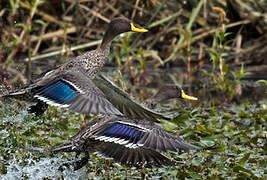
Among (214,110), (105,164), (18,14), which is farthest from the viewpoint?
(18,14)

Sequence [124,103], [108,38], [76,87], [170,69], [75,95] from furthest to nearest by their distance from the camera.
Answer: [170,69] → [108,38] → [124,103] → [76,87] → [75,95]

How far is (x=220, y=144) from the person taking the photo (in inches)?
189

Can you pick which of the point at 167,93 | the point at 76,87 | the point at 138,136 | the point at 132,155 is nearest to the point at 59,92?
the point at 76,87

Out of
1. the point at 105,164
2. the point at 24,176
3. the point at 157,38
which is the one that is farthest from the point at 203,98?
the point at 24,176

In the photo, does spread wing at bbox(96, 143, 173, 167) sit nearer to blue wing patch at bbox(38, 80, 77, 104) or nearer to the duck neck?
blue wing patch at bbox(38, 80, 77, 104)

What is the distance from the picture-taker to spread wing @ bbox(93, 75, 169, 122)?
4.17 m

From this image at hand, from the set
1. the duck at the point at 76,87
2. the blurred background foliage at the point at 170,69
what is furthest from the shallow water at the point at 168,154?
the duck at the point at 76,87

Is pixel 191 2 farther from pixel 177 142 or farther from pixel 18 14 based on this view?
pixel 177 142

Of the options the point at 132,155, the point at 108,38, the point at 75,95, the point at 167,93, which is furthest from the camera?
the point at 167,93

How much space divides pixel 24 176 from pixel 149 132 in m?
1.03

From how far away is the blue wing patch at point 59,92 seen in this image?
157 inches

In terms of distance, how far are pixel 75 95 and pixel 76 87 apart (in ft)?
0.40

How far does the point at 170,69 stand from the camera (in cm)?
895

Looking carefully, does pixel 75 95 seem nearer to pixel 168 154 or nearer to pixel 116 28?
pixel 168 154
